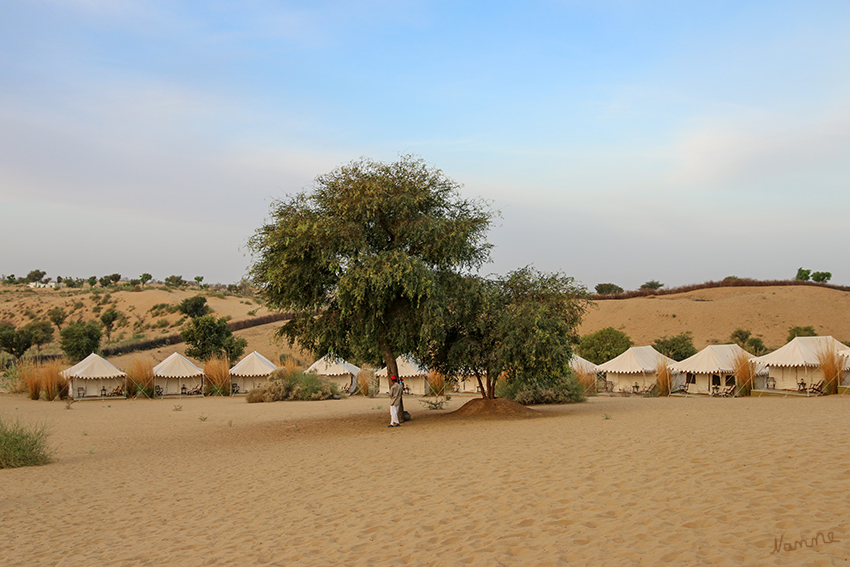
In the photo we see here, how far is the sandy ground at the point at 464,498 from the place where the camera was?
6.37 meters

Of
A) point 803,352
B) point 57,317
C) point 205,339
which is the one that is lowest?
point 803,352

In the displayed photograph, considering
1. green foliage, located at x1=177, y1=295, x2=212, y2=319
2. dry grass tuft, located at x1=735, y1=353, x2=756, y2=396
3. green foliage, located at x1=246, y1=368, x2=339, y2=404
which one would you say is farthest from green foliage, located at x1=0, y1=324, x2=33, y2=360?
dry grass tuft, located at x1=735, y1=353, x2=756, y2=396

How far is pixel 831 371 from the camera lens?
26.4 metres

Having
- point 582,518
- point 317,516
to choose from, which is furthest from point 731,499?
point 317,516

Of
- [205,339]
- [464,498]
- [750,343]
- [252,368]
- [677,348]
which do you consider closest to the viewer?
[464,498]

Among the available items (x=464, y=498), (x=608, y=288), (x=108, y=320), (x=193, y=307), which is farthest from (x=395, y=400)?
(x=608, y=288)

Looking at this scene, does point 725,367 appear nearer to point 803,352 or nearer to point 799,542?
point 803,352

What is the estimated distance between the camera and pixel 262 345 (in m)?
66.1

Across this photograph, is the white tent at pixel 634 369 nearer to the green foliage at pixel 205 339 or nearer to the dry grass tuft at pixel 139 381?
the dry grass tuft at pixel 139 381

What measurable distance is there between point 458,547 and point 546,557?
97 centimetres

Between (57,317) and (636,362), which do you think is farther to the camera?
(57,317)

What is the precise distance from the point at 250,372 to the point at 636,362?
2221 cm

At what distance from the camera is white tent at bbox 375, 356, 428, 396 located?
37.9 m

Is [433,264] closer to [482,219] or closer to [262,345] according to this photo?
[482,219]
